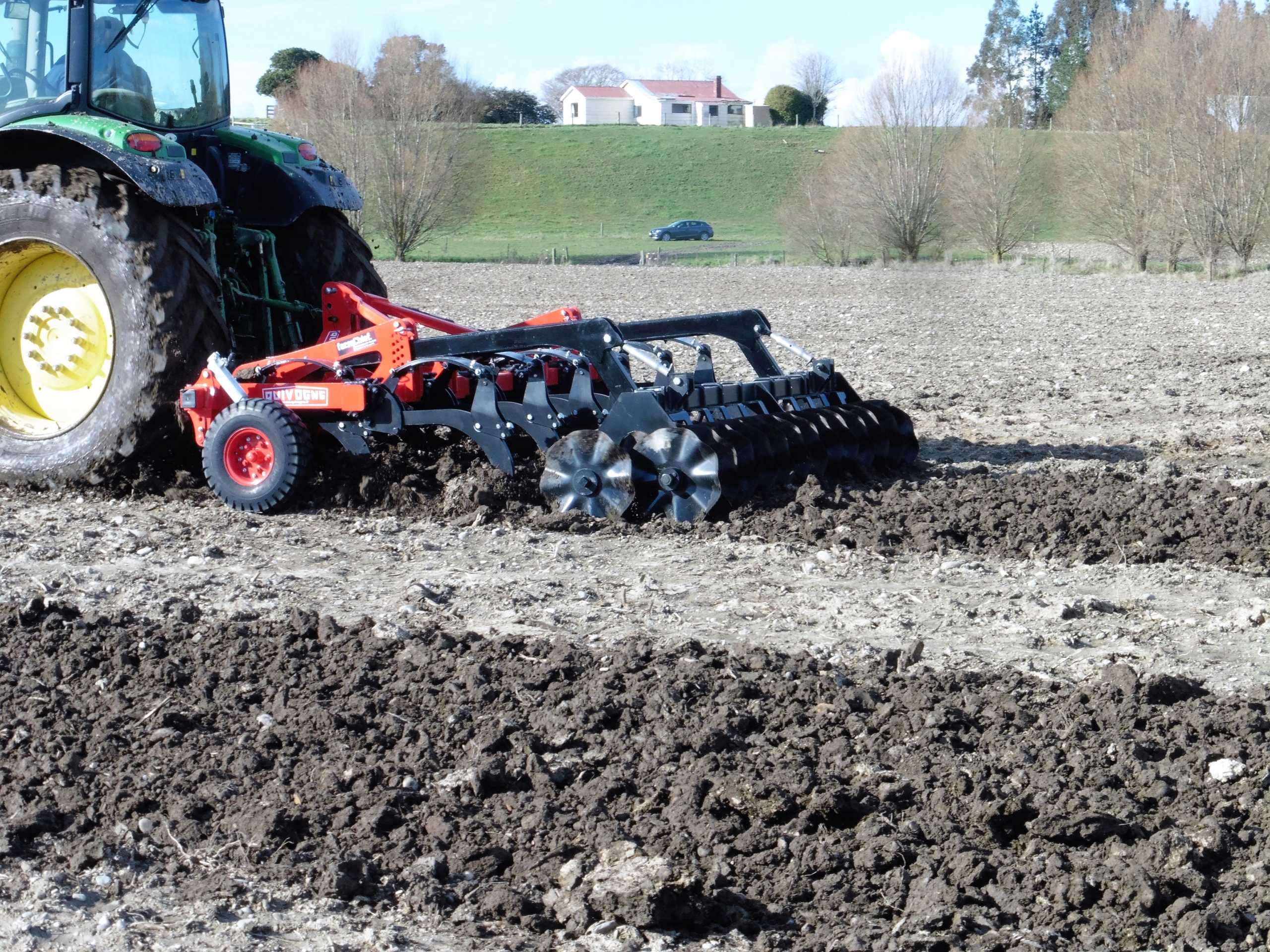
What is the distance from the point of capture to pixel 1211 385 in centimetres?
997

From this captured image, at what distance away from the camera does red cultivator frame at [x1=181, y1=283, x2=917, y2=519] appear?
19.7 ft

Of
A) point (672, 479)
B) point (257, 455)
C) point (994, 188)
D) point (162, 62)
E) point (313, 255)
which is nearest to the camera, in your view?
point (672, 479)

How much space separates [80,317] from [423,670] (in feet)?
11.5

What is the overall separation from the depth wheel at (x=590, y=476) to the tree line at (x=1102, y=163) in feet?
82.1

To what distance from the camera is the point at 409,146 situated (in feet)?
120

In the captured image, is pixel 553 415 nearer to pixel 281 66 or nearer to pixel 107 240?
pixel 107 240

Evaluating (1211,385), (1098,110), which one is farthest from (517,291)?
(1098,110)

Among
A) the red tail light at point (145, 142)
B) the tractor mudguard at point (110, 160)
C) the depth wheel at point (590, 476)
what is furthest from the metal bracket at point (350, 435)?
the red tail light at point (145, 142)

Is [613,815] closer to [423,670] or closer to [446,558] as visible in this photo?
[423,670]

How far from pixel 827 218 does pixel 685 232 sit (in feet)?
51.8

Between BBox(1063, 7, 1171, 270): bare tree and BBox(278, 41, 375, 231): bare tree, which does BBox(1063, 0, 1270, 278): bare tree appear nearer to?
BBox(1063, 7, 1171, 270): bare tree

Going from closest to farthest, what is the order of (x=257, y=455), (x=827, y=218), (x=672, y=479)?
(x=672, y=479), (x=257, y=455), (x=827, y=218)

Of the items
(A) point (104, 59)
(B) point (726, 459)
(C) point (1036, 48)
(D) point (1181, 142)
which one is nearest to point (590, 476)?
(B) point (726, 459)

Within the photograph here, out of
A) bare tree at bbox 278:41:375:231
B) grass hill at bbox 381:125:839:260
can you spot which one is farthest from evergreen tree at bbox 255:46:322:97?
bare tree at bbox 278:41:375:231
